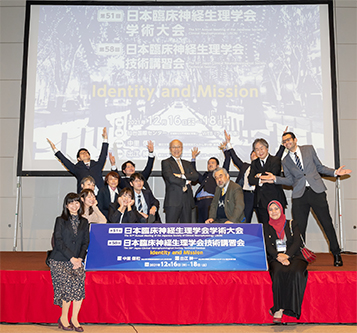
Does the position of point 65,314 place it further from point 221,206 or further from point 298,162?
point 298,162

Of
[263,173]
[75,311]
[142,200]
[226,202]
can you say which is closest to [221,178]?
[226,202]

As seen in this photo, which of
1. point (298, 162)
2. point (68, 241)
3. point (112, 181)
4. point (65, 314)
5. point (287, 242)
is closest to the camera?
point (65, 314)

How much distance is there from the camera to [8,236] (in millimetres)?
5289

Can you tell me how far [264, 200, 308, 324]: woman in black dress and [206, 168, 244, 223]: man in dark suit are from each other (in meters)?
0.46

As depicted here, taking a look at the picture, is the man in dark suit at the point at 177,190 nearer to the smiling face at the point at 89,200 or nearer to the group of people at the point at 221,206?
the group of people at the point at 221,206

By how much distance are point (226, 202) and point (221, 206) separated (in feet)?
0.25

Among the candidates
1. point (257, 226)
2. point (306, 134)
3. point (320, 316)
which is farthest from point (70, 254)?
point (306, 134)

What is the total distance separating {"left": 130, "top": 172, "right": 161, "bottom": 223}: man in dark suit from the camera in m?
3.71

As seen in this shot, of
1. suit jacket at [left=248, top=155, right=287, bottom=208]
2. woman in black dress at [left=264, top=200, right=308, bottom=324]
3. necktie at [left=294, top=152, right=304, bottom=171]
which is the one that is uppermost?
necktie at [left=294, top=152, right=304, bottom=171]

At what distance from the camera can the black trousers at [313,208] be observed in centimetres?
345

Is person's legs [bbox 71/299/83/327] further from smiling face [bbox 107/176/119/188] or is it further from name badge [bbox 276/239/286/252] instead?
name badge [bbox 276/239/286/252]

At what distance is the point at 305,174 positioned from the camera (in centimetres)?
360

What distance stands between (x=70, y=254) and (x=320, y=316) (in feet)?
6.78

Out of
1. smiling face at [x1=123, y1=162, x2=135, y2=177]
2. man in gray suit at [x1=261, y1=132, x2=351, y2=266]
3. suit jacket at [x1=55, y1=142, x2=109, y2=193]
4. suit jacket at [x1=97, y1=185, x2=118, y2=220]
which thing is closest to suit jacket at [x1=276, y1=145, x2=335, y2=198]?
man in gray suit at [x1=261, y1=132, x2=351, y2=266]
